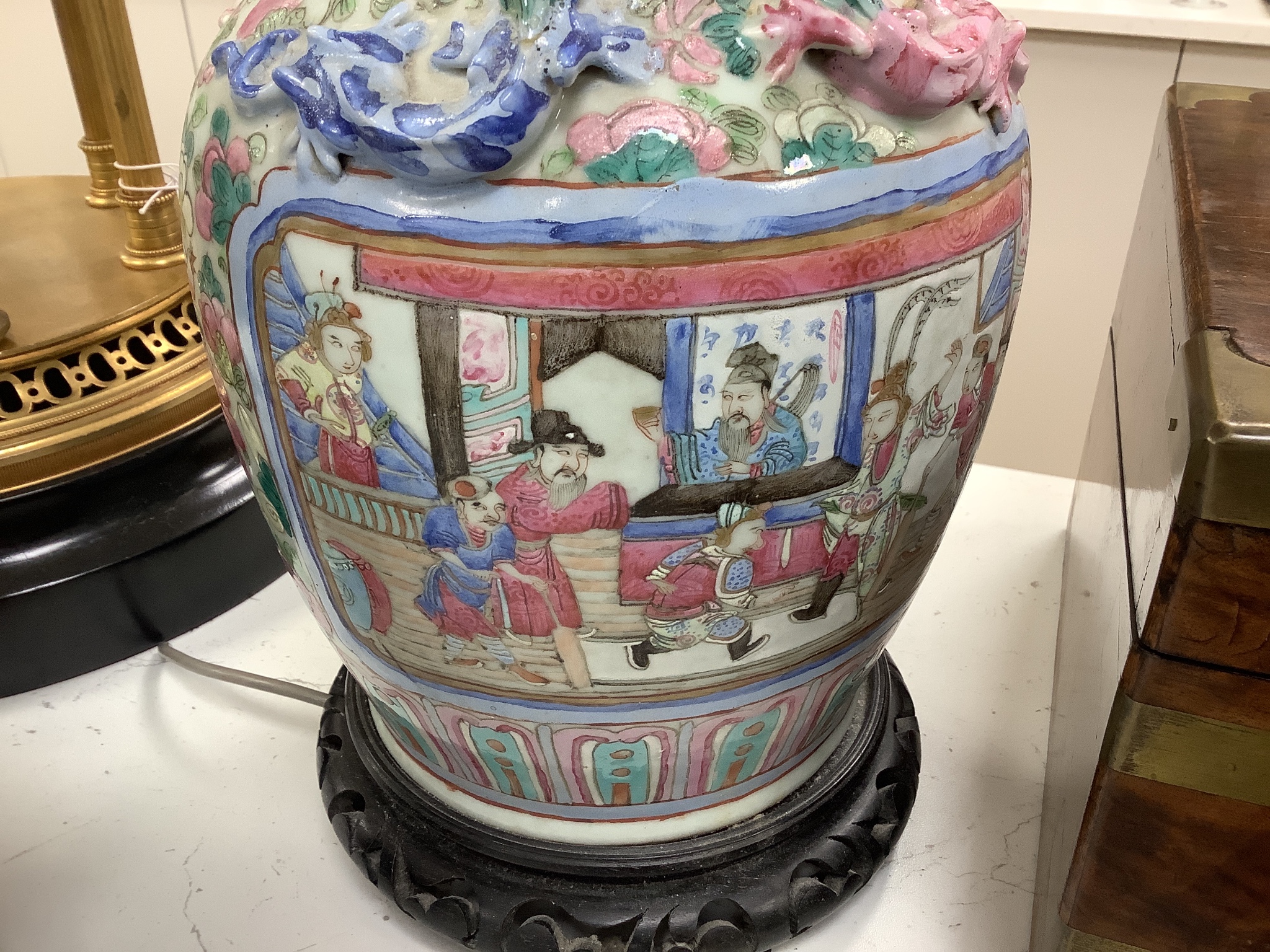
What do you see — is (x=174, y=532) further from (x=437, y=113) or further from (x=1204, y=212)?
(x=1204, y=212)

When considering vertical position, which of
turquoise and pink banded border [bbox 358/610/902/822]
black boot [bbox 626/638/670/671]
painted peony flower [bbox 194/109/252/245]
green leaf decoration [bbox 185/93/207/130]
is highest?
green leaf decoration [bbox 185/93/207/130]

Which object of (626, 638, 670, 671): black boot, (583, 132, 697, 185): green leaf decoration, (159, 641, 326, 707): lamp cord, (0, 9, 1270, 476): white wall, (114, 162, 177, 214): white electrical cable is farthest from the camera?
(0, 9, 1270, 476): white wall

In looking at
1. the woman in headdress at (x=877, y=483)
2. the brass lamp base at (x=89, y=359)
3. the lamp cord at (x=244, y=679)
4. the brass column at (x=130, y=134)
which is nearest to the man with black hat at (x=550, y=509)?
the woman in headdress at (x=877, y=483)

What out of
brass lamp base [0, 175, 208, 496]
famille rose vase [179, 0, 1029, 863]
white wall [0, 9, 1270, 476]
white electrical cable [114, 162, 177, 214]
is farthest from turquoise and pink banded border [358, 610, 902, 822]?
white wall [0, 9, 1270, 476]

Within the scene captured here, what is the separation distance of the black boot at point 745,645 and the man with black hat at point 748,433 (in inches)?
4.1

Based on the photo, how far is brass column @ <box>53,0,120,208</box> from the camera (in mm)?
951

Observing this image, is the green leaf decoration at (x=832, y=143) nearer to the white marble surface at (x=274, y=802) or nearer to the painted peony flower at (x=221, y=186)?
the painted peony flower at (x=221, y=186)

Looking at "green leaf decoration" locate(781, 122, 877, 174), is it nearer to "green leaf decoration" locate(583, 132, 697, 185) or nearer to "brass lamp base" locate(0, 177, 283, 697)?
"green leaf decoration" locate(583, 132, 697, 185)

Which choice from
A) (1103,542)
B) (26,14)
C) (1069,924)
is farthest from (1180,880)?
(26,14)

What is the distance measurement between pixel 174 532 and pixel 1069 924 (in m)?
0.71

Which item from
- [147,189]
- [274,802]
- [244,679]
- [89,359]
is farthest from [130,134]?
[274,802]

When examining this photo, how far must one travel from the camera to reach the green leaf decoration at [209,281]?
21.0 inches

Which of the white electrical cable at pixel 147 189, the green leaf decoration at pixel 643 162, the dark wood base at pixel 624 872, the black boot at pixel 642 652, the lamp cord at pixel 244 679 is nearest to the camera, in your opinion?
the green leaf decoration at pixel 643 162

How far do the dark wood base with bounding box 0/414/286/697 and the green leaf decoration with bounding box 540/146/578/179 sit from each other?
61 centimetres
